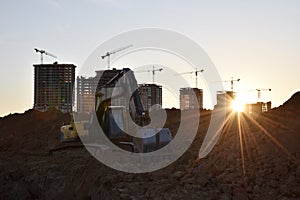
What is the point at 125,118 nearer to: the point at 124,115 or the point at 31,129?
the point at 124,115

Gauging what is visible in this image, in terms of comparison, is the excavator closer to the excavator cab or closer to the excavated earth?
the excavator cab

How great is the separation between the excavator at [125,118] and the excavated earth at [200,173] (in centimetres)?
116

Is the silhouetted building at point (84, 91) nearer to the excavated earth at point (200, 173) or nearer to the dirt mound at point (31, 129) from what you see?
the dirt mound at point (31, 129)

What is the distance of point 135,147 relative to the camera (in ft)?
46.4

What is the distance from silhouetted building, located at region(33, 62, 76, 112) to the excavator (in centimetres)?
4233

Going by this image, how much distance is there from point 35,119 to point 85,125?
14701mm

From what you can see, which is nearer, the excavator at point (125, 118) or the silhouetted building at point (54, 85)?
the excavator at point (125, 118)

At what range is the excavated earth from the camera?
9.79 meters

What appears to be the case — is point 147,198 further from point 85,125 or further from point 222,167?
point 85,125

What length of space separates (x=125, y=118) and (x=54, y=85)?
49054 millimetres

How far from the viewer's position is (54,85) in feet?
203

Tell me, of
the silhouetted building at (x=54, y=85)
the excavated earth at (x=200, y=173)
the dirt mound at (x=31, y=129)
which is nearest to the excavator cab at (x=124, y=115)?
the excavated earth at (x=200, y=173)

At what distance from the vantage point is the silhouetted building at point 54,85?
57844 mm

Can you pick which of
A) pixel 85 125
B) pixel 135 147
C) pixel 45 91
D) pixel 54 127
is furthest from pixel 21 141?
pixel 45 91
